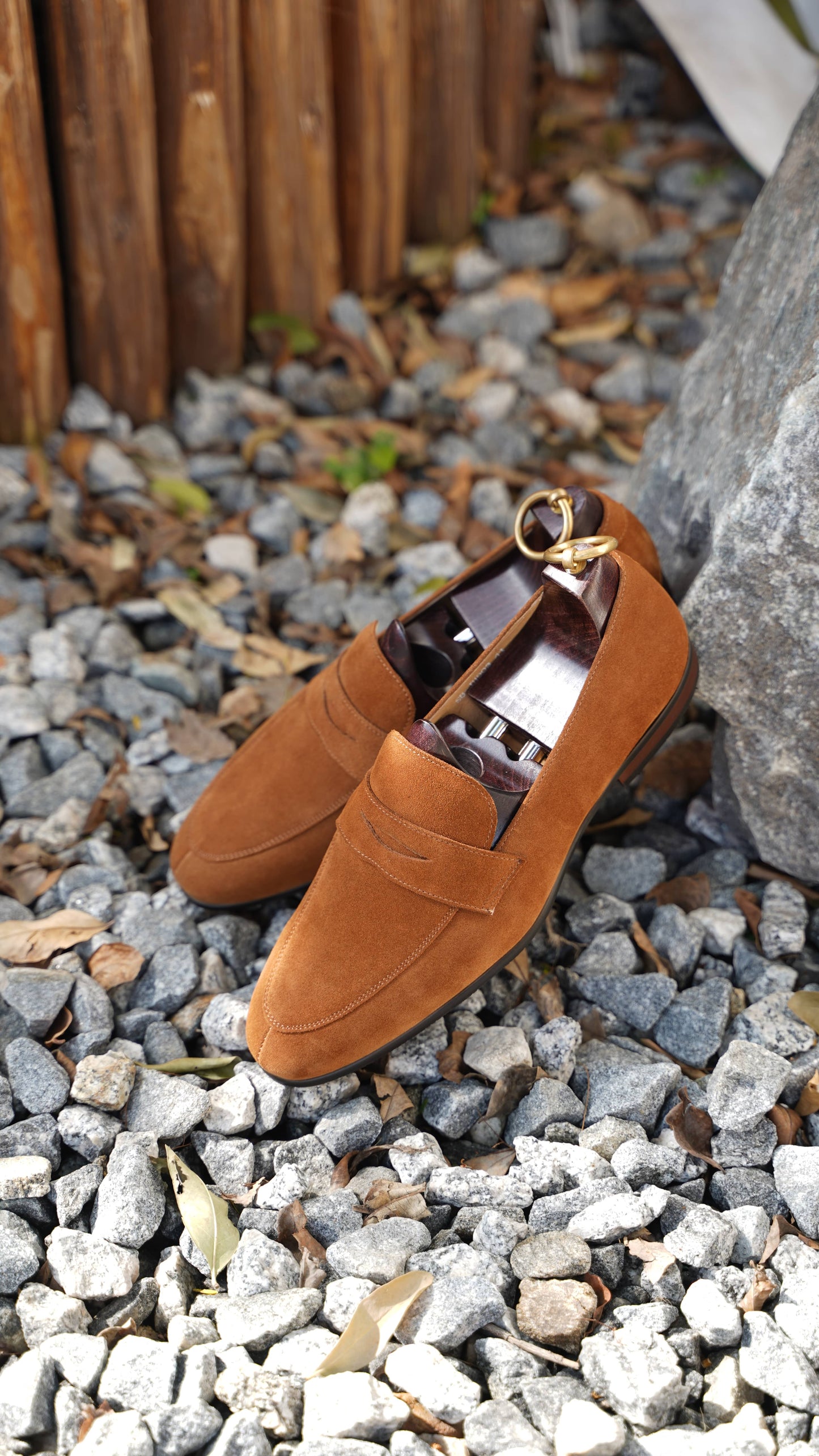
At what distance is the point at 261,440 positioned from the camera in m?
3.00

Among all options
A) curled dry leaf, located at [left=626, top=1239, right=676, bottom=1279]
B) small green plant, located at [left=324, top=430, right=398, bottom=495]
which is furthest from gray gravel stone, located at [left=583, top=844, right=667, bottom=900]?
small green plant, located at [left=324, top=430, right=398, bottom=495]

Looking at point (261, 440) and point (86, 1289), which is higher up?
point (261, 440)

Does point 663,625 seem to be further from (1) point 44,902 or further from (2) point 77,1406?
(2) point 77,1406

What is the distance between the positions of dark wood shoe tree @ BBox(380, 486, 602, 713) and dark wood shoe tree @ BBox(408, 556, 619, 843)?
0.27 ft

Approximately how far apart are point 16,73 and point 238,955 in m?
1.82

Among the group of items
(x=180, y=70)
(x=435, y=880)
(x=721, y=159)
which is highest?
(x=180, y=70)

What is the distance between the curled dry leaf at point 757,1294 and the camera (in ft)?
4.62

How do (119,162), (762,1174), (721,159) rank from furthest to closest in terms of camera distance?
(721,159), (119,162), (762,1174)

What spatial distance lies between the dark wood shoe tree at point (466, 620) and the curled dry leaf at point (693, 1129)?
0.71 metres

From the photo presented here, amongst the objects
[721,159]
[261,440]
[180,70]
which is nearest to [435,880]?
[261,440]

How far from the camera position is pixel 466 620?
76.5 inches

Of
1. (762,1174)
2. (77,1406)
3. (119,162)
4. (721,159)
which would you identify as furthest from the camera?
(721,159)

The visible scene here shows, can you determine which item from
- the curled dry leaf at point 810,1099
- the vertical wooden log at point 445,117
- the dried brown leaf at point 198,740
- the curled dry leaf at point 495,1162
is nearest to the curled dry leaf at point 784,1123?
the curled dry leaf at point 810,1099

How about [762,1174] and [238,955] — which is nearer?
[762,1174]
